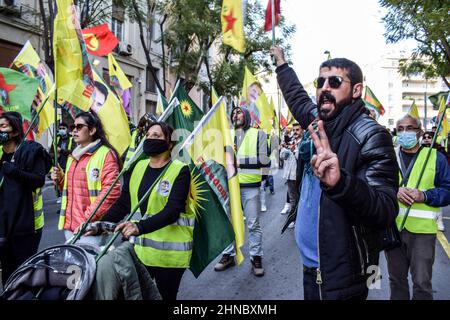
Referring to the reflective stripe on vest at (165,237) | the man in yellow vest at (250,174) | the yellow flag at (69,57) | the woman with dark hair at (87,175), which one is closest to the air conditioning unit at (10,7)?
the man in yellow vest at (250,174)

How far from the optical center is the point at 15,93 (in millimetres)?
4699

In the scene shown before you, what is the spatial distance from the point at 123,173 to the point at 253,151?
299cm

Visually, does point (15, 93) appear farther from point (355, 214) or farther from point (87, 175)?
point (355, 214)

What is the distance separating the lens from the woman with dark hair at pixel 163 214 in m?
2.81

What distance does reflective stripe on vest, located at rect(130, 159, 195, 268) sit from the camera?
2818 millimetres

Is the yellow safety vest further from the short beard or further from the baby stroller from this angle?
the short beard

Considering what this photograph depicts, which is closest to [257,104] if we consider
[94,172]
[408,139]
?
[408,139]

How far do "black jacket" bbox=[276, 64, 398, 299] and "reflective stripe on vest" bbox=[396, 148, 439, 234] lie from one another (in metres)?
1.67

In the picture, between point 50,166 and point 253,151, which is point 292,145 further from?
point 50,166

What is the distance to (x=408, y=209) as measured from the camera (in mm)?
3385

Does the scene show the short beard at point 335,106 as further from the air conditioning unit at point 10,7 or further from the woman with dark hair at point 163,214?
the air conditioning unit at point 10,7

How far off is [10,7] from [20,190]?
1357 centimetres

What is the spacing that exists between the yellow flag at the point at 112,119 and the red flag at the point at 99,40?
270 cm

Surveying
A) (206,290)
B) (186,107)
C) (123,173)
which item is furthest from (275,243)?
(123,173)
